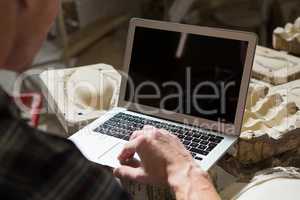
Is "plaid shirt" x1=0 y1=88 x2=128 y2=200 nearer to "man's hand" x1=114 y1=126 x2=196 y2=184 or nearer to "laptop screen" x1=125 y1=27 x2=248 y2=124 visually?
"man's hand" x1=114 y1=126 x2=196 y2=184

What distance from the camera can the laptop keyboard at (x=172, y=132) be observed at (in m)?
1.01

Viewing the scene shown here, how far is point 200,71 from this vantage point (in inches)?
43.2

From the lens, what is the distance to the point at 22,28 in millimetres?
553

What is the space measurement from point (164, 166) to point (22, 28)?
43 cm

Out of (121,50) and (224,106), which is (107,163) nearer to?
(224,106)

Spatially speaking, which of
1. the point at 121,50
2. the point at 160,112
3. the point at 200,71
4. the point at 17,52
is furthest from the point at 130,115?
the point at 121,50

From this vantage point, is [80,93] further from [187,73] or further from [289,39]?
[289,39]

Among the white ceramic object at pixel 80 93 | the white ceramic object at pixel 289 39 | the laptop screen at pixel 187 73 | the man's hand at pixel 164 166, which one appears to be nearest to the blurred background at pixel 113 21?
the white ceramic object at pixel 289 39

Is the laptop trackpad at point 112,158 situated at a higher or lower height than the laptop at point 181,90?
lower

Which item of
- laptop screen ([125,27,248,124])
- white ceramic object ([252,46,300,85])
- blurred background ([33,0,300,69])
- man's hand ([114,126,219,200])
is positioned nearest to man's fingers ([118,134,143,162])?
man's hand ([114,126,219,200])

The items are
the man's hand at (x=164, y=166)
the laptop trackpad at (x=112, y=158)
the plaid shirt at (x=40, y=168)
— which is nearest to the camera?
the plaid shirt at (x=40, y=168)

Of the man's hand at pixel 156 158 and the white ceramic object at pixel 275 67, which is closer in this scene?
the man's hand at pixel 156 158

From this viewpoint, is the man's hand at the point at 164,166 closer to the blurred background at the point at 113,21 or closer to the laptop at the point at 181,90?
the laptop at the point at 181,90

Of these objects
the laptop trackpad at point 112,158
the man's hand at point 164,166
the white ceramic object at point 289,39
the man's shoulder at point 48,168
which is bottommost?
the laptop trackpad at point 112,158
